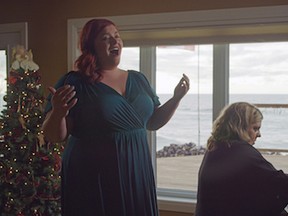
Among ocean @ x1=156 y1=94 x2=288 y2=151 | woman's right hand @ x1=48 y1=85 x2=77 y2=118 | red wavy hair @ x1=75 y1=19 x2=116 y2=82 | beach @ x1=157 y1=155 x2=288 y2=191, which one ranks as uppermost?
red wavy hair @ x1=75 y1=19 x2=116 y2=82

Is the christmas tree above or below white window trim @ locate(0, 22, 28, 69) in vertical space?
below

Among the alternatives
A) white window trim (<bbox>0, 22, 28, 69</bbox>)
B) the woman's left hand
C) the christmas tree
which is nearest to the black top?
the woman's left hand

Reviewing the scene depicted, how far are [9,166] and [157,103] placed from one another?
1.60 metres

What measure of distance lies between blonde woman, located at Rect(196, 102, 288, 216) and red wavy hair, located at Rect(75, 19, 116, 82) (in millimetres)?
953

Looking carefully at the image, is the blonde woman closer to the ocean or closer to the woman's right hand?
the ocean

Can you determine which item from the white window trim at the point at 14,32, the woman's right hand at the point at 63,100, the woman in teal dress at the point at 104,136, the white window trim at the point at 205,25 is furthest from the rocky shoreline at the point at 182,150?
the woman's right hand at the point at 63,100

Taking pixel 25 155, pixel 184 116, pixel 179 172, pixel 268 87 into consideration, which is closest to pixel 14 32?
pixel 25 155

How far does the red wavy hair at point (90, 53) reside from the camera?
1639 mm

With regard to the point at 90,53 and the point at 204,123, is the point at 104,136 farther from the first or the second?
the point at 204,123

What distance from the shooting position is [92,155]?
164 cm

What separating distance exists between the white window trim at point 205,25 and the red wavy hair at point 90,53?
1.44m

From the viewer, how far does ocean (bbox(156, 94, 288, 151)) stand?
305 centimetres

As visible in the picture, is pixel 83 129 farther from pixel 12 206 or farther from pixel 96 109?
A: pixel 12 206

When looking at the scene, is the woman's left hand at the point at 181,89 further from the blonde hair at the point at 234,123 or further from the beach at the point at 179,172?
the beach at the point at 179,172
